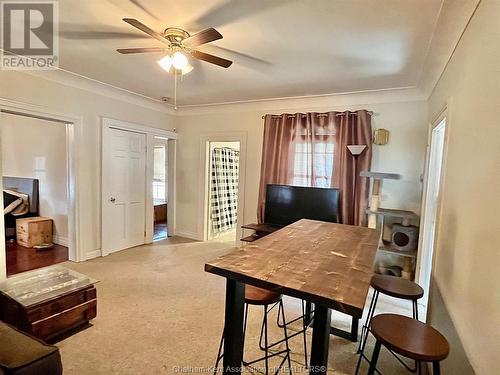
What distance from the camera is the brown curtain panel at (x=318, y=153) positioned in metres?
3.87

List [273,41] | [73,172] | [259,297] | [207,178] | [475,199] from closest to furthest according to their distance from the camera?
[475,199], [259,297], [273,41], [73,172], [207,178]

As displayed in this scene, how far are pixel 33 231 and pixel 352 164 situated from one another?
5181mm

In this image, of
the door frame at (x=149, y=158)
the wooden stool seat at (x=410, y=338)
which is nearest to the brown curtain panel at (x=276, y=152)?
the door frame at (x=149, y=158)

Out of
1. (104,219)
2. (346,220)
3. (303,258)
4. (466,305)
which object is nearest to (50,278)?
(104,219)

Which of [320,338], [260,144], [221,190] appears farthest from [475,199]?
[221,190]

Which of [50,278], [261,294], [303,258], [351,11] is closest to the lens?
[303,258]

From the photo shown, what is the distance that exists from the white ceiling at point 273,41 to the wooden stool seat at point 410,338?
1931 mm

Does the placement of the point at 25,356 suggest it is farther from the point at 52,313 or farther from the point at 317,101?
the point at 317,101

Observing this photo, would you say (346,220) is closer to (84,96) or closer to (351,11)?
(351,11)

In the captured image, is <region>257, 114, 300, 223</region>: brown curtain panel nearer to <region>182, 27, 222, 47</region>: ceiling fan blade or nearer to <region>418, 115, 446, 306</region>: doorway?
<region>418, 115, 446, 306</region>: doorway

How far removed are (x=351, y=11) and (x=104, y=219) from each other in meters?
4.11

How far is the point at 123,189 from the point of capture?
4.57 metres

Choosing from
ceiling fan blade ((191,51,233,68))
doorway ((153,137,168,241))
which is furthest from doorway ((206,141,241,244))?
ceiling fan blade ((191,51,233,68))

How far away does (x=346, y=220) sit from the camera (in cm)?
394
